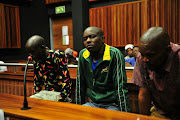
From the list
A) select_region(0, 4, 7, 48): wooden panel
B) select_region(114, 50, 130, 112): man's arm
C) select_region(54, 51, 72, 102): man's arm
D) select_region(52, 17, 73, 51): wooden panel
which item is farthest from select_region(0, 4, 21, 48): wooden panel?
select_region(114, 50, 130, 112): man's arm

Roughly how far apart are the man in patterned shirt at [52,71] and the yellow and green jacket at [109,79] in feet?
1.13

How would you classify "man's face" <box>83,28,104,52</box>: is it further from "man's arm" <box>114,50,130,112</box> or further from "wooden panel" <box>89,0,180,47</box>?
"wooden panel" <box>89,0,180,47</box>

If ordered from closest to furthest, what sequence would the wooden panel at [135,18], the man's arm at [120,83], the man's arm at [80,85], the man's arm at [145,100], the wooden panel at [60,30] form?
the man's arm at [145,100], the man's arm at [120,83], the man's arm at [80,85], the wooden panel at [135,18], the wooden panel at [60,30]

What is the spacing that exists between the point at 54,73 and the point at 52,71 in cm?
4

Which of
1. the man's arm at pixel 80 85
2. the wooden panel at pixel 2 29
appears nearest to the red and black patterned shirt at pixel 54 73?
the man's arm at pixel 80 85

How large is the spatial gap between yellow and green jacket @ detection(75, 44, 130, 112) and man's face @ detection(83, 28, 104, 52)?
111 millimetres

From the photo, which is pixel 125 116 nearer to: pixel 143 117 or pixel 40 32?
pixel 143 117

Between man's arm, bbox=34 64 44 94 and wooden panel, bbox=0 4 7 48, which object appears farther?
wooden panel, bbox=0 4 7 48

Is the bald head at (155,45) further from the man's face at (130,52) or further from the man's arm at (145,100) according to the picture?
the man's face at (130,52)

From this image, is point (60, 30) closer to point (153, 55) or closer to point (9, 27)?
point (9, 27)

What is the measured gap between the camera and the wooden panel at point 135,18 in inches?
222

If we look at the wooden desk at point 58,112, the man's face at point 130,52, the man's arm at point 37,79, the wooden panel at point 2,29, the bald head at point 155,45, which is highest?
the wooden panel at point 2,29

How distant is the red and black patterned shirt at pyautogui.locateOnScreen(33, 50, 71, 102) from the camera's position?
216 centimetres

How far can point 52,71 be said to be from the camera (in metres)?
2.23
